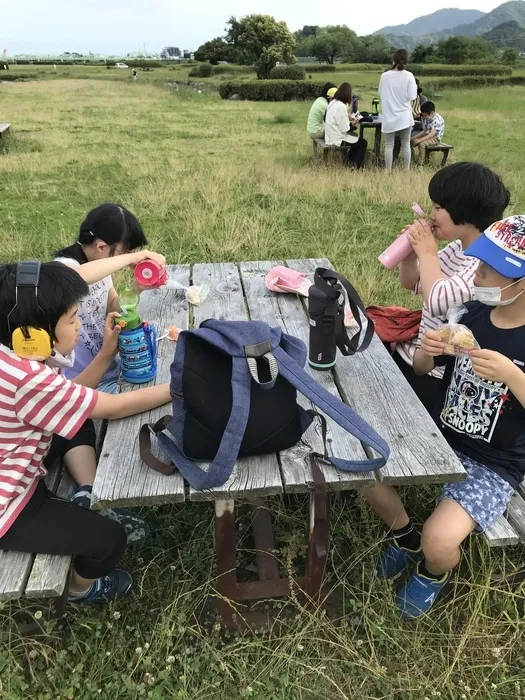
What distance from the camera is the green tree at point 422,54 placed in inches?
2345

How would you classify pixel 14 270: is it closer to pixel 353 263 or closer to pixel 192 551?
pixel 192 551

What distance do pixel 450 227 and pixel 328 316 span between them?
1002 mm

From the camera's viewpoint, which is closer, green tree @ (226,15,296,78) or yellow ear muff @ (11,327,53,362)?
yellow ear muff @ (11,327,53,362)

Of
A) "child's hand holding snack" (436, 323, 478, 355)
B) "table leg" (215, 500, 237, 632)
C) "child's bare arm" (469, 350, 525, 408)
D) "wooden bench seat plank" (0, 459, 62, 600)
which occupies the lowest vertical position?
"table leg" (215, 500, 237, 632)

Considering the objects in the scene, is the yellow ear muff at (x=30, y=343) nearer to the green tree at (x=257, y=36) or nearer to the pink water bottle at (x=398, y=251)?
the pink water bottle at (x=398, y=251)

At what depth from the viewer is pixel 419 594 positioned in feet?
6.56

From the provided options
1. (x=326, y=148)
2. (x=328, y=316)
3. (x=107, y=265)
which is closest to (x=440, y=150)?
(x=326, y=148)

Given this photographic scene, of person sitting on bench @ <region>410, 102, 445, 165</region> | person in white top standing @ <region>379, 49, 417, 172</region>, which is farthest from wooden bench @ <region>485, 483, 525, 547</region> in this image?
person sitting on bench @ <region>410, 102, 445, 165</region>

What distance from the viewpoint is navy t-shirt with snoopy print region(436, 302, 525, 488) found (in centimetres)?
195

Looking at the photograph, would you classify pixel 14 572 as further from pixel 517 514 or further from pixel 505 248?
pixel 505 248

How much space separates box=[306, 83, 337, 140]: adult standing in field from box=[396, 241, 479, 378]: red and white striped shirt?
8454 mm

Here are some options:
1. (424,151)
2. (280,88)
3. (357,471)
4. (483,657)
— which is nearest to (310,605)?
(483,657)

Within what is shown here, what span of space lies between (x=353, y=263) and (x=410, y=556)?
3.38 metres

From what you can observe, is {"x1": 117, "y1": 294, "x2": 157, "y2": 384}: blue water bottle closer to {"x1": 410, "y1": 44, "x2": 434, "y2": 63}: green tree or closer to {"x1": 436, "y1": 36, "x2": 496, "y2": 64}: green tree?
{"x1": 410, "y1": 44, "x2": 434, "y2": 63}: green tree
